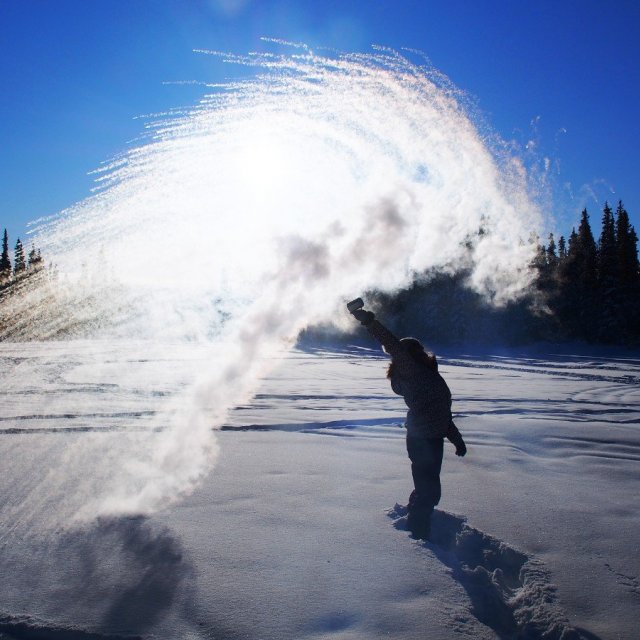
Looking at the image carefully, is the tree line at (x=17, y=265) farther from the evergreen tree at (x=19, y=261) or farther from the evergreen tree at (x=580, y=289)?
the evergreen tree at (x=580, y=289)

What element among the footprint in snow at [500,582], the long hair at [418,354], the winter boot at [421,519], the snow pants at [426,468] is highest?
the long hair at [418,354]

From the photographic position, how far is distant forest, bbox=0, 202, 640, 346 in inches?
1628

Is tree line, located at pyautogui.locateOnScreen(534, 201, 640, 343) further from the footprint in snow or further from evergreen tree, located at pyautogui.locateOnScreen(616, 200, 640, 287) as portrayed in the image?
the footprint in snow

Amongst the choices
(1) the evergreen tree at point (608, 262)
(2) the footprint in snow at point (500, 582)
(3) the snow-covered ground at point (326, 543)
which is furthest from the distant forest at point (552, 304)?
(2) the footprint in snow at point (500, 582)

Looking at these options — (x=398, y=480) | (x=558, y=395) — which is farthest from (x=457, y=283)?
(x=398, y=480)

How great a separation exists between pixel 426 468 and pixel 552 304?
1734 inches

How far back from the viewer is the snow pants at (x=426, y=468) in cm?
427

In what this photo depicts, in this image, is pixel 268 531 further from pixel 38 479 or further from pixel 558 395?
pixel 558 395

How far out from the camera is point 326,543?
419 centimetres

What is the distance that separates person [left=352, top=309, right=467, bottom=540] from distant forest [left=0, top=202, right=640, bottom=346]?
4063 cm

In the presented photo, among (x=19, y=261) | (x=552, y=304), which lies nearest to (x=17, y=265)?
(x=19, y=261)

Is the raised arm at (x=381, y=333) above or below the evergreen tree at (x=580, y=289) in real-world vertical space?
below

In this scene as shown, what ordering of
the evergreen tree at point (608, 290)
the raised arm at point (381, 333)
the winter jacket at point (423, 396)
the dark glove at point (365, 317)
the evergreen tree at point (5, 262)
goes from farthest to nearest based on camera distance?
the evergreen tree at point (5, 262) → the evergreen tree at point (608, 290) → the dark glove at point (365, 317) → the raised arm at point (381, 333) → the winter jacket at point (423, 396)

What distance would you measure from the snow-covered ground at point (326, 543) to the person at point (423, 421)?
0.35m
